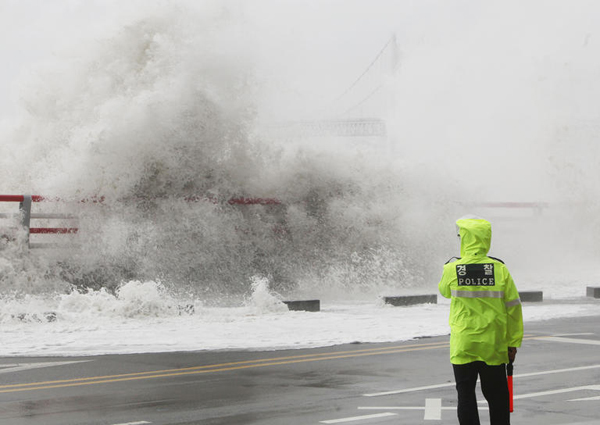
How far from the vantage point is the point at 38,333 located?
1138 centimetres

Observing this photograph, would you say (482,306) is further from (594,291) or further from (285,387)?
(594,291)

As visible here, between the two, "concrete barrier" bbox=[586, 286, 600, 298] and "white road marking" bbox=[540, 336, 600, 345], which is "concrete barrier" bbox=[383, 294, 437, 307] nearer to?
"concrete barrier" bbox=[586, 286, 600, 298]

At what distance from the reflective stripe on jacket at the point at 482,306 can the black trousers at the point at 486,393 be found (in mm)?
59

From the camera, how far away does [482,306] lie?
5.60 metres

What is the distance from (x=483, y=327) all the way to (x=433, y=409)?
64.8 inches

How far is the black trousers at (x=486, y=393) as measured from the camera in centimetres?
554

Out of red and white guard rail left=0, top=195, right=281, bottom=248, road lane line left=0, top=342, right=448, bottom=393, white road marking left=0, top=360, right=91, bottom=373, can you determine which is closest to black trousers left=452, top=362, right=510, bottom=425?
road lane line left=0, top=342, right=448, bottom=393

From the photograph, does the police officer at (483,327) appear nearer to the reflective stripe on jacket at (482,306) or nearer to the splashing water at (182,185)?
the reflective stripe on jacket at (482,306)

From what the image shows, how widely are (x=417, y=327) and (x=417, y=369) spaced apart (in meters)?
3.48

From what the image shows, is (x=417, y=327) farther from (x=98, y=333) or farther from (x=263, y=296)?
(x=98, y=333)

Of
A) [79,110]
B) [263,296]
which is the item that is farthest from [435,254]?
[79,110]

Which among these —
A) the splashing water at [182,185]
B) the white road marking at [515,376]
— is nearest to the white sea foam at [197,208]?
the splashing water at [182,185]

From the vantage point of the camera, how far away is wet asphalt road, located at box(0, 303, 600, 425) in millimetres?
6688

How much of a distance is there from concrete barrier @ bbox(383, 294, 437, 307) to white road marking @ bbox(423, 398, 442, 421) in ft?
26.4
